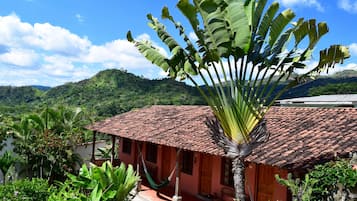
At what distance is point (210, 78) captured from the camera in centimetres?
782

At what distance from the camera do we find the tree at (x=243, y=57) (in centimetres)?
740

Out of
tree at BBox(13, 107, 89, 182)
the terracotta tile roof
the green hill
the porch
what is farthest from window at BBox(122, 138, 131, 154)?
the green hill

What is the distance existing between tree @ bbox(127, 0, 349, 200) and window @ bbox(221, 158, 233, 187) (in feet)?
16.8

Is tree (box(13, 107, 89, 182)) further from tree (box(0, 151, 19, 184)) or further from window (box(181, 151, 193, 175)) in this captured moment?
window (box(181, 151, 193, 175))

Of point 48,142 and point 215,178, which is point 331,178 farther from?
point 48,142

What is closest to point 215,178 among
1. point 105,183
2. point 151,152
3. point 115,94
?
point 151,152

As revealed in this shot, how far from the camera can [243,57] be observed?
7633 millimetres

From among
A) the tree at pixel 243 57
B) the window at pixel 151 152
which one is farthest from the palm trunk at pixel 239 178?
the window at pixel 151 152

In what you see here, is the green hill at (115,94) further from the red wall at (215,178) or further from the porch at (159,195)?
the porch at (159,195)

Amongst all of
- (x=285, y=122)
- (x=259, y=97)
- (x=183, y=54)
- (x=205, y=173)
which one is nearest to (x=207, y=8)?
(x=183, y=54)

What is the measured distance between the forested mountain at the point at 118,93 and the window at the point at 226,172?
66.2ft

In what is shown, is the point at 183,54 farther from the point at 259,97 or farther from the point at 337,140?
the point at 337,140

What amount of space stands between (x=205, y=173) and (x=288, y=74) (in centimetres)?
741

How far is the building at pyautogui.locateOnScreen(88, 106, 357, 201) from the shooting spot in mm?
8969
